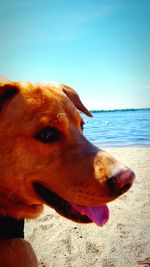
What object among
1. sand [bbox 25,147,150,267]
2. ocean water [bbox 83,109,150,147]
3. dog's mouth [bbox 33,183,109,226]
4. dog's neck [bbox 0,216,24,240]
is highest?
dog's mouth [bbox 33,183,109,226]

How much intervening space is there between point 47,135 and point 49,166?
0.26 meters

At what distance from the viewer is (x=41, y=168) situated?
2275 mm

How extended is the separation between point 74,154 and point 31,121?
0.47 m

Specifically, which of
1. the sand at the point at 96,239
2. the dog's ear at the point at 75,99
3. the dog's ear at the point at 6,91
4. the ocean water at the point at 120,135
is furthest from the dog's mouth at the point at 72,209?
the ocean water at the point at 120,135

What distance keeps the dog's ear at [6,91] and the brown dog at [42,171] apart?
0.40ft

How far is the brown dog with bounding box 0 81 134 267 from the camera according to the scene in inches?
85.7

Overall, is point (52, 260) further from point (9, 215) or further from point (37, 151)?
point (37, 151)

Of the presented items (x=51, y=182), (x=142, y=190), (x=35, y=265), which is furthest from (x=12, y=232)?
(x=142, y=190)

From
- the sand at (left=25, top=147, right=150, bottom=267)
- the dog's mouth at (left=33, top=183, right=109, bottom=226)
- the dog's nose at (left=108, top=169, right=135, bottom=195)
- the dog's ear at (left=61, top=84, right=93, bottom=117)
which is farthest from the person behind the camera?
the sand at (left=25, top=147, right=150, bottom=267)

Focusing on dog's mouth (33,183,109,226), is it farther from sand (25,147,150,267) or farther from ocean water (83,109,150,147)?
ocean water (83,109,150,147)

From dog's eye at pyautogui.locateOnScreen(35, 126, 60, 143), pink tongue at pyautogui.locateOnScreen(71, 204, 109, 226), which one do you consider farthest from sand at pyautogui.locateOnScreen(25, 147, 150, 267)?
dog's eye at pyautogui.locateOnScreen(35, 126, 60, 143)

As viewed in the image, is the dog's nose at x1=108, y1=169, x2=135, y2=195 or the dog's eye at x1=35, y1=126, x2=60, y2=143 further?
the dog's eye at x1=35, y1=126, x2=60, y2=143

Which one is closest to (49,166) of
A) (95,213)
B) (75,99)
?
(95,213)

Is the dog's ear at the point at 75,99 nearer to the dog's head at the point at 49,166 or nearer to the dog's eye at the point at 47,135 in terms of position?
the dog's head at the point at 49,166
